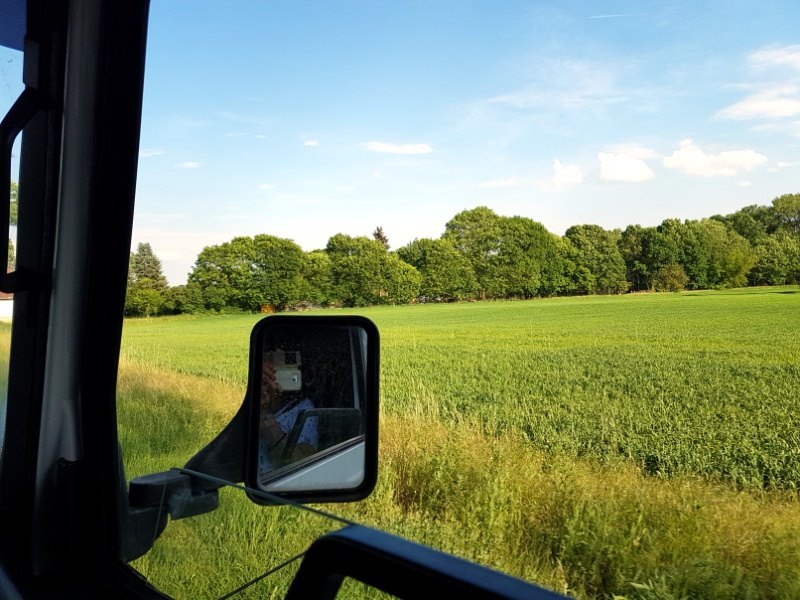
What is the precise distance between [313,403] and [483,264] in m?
1.94

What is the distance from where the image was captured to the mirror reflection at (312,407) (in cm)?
110

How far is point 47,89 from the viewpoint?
4.29ft

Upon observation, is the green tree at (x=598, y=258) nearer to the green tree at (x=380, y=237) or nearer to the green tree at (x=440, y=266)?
the green tree at (x=440, y=266)

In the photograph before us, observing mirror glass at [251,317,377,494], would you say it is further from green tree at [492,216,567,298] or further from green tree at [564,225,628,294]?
green tree at [492,216,567,298]

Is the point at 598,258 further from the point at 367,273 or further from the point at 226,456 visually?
the point at 226,456

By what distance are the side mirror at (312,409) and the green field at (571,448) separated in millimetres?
104

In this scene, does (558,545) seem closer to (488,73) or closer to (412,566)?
A: (488,73)

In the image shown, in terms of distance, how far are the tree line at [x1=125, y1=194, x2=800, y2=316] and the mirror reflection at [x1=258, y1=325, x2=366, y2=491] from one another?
631 mm

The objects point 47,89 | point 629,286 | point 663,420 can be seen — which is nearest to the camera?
point 47,89

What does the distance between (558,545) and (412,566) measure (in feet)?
7.08

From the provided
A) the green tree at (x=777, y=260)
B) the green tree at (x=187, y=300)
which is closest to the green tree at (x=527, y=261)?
the green tree at (x=777, y=260)

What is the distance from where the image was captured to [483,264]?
9.75ft

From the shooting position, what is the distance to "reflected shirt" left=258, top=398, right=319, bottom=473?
1118 mm

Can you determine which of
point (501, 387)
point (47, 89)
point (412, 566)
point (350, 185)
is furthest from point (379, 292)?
point (501, 387)
